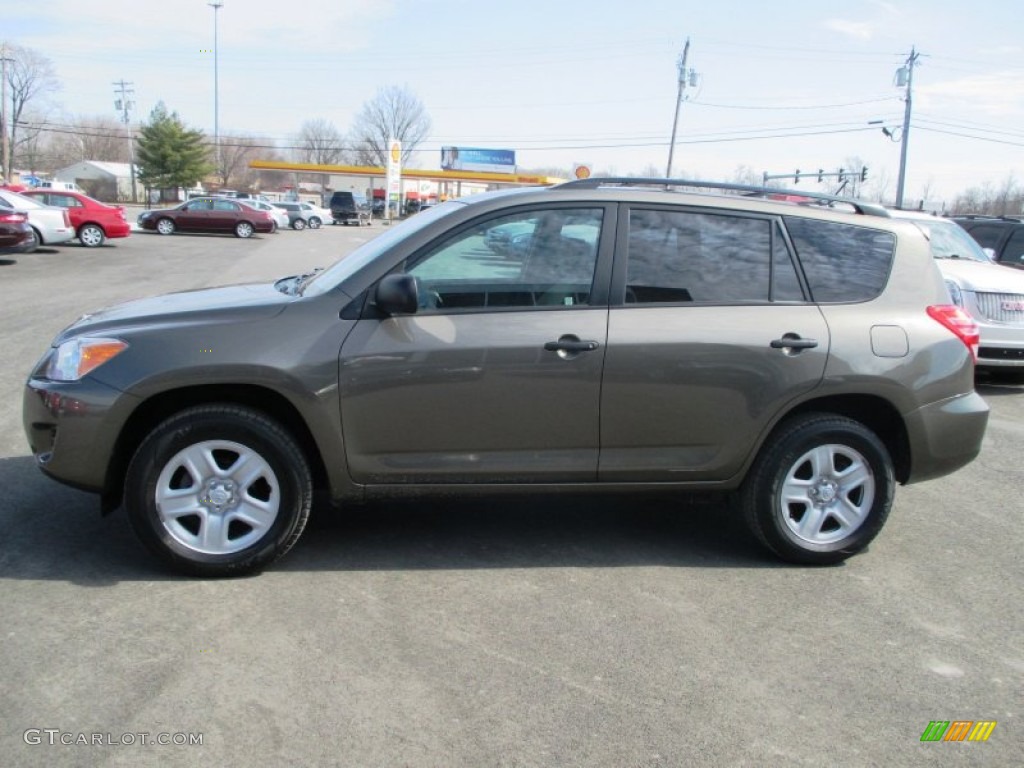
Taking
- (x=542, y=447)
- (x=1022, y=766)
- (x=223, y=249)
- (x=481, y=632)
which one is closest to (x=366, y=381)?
(x=542, y=447)

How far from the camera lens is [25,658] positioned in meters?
3.14

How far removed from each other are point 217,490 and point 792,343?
2.75m

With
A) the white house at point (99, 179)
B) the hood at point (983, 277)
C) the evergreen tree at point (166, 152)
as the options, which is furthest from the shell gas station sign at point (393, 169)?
the white house at point (99, 179)

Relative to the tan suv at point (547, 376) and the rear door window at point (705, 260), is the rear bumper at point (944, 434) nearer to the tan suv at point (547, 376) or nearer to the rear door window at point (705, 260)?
the tan suv at point (547, 376)

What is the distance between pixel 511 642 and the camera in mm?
3457

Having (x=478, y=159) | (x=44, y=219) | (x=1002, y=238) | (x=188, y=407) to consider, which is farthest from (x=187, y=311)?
(x=478, y=159)

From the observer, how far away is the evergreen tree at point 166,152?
69.3m

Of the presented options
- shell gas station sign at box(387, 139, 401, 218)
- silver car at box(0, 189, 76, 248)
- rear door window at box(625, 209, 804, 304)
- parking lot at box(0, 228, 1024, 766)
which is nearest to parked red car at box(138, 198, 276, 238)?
silver car at box(0, 189, 76, 248)

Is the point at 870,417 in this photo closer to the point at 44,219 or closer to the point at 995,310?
the point at 995,310

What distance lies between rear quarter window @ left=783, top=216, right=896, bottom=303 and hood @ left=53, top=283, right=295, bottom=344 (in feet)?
8.34

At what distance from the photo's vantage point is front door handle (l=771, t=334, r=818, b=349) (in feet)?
13.6

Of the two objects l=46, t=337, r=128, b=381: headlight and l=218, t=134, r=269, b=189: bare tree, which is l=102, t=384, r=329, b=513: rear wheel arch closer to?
l=46, t=337, r=128, b=381: headlight

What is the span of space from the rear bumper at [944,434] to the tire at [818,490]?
0.18 meters

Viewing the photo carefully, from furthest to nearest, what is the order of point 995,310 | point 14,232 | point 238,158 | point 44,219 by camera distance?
point 238,158 < point 44,219 < point 14,232 < point 995,310
